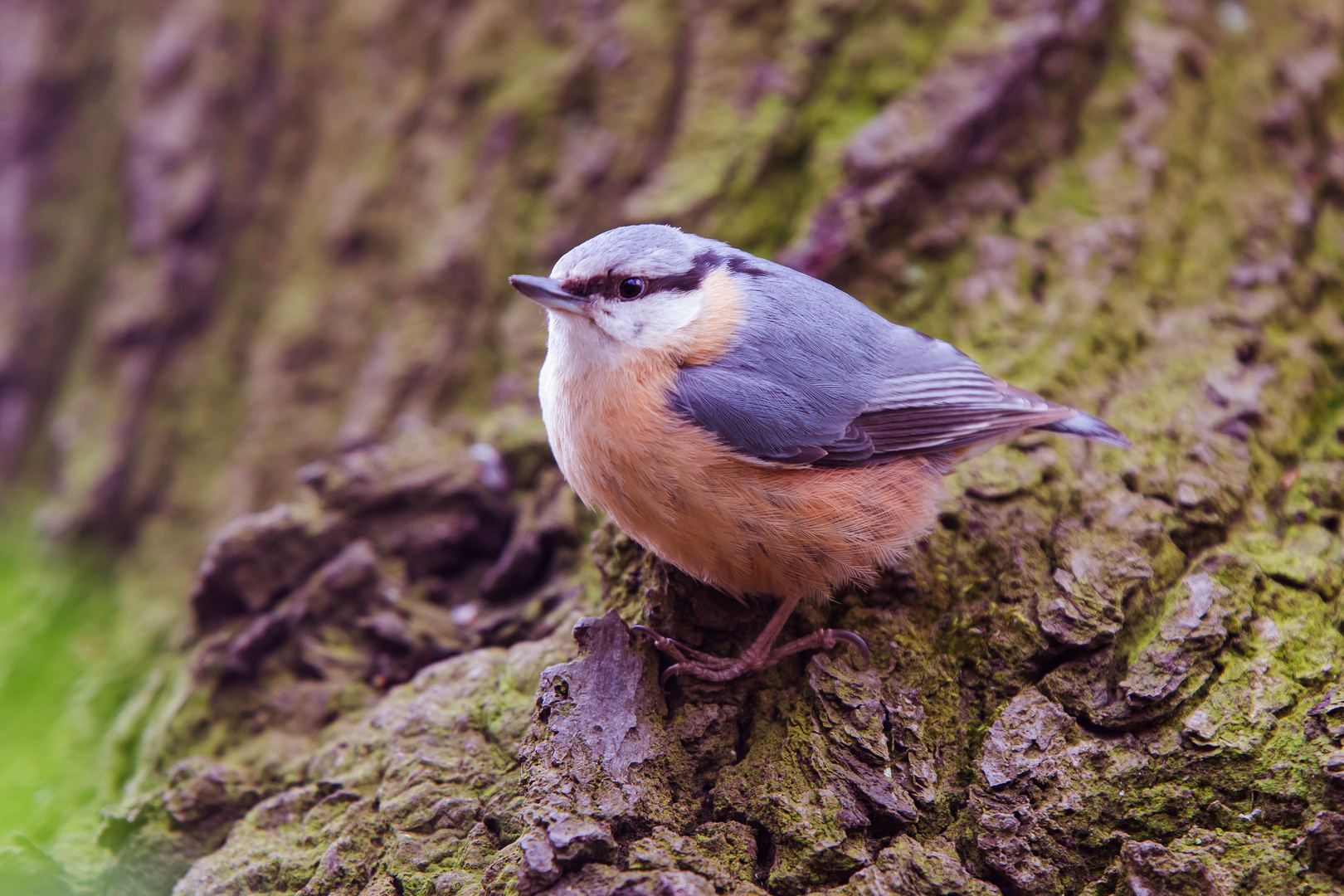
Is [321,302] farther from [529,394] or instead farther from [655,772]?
[655,772]

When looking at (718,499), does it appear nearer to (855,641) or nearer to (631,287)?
(855,641)

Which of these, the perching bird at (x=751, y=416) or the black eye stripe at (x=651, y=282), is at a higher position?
the black eye stripe at (x=651, y=282)

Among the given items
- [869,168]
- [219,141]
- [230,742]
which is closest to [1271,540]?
[869,168]

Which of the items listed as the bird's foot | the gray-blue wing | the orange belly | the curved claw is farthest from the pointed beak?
the curved claw

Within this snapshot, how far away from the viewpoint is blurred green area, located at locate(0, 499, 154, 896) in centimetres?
135

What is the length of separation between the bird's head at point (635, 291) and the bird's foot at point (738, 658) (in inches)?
28.2

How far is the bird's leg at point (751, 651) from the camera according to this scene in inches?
84.5

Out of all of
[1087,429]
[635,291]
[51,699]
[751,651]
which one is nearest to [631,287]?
[635,291]

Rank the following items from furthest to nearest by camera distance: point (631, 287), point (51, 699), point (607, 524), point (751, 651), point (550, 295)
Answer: point (607, 524) < point (631, 287) < point (550, 295) < point (751, 651) < point (51, 699)

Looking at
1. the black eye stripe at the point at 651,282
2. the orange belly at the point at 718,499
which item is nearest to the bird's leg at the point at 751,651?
the orange belly at the point at 718,499

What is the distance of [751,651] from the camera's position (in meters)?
2.20

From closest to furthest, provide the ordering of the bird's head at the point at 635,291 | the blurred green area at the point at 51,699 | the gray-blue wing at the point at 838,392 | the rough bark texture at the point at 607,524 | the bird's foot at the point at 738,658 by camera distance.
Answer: the blurred green area at the point at 51,699 < the rough bark texture at the point at 607,524 < the bird's foot at the point at 738,658 < the gray-blue wing at the point at 838,392 < the bird's head at the point at 635,291

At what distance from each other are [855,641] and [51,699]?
155 centimetres

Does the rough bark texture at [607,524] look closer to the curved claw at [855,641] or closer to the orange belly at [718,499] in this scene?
the curved claw at [855,641]
